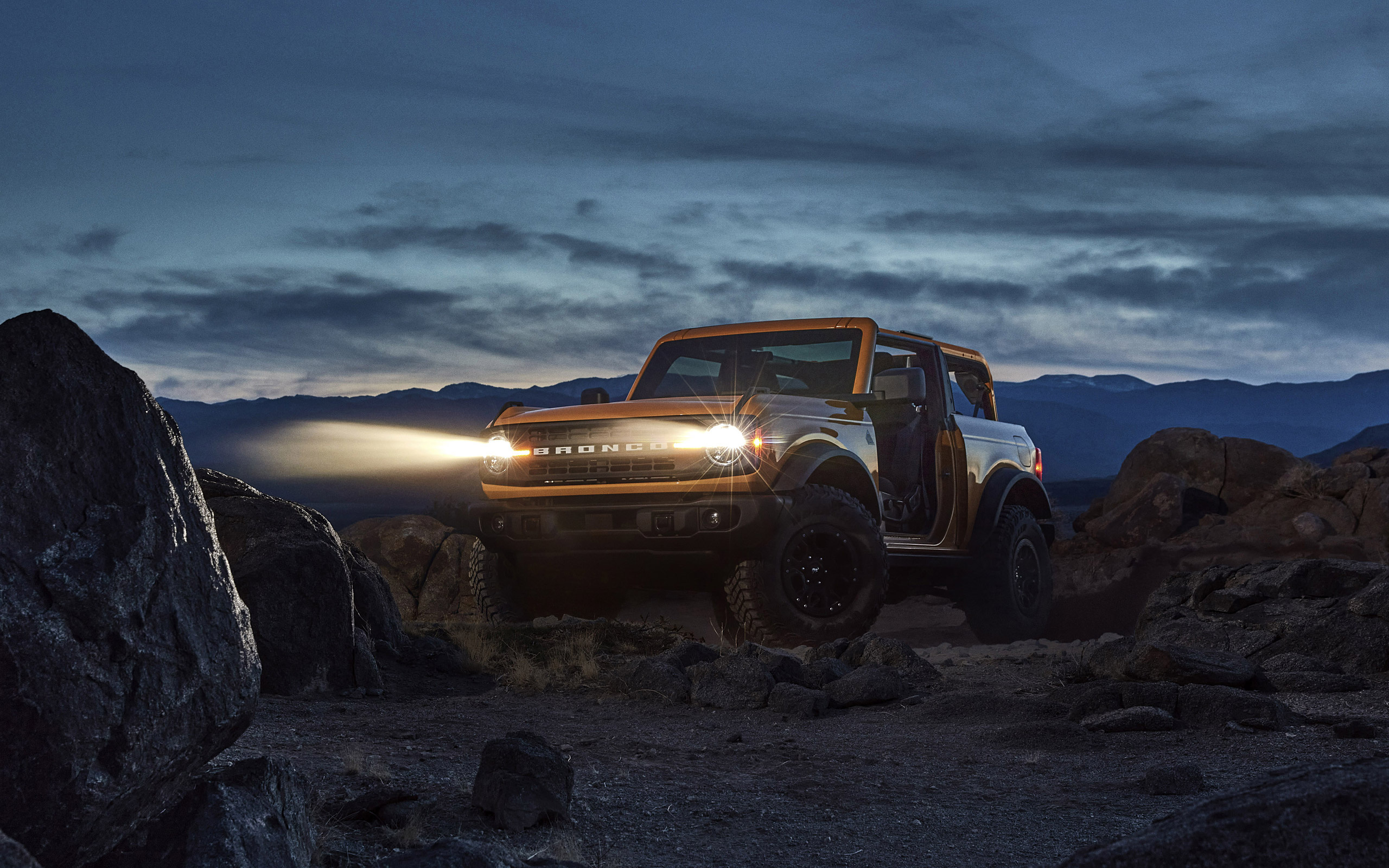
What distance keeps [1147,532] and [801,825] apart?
15317 mm

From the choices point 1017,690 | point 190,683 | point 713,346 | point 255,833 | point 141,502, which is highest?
point 713,346

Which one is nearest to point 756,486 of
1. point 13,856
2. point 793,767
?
point 793,767

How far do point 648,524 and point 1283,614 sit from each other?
524 centimetres

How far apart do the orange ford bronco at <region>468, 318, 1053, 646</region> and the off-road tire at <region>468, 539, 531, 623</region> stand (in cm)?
1

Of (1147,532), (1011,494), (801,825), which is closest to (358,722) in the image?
(801,825)

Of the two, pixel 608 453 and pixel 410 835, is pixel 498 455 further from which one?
pixel 410 835

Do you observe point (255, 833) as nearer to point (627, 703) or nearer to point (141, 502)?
point (141, 502)

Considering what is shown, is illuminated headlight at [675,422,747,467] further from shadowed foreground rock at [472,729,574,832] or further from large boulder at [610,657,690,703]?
shadowed foreground rock at [472,729,574,832]

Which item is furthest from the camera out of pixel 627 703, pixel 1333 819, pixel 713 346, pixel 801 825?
pixel 713 346

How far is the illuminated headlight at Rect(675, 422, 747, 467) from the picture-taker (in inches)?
333

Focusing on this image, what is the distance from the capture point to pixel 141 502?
307 centimetres

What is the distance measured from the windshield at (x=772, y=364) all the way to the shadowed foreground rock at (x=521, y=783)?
5078 mm

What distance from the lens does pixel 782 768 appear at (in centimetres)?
606

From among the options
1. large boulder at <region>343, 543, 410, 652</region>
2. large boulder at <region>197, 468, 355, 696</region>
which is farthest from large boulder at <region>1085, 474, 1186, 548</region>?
large boulder at <region>197, 468, 355, 696</region>
